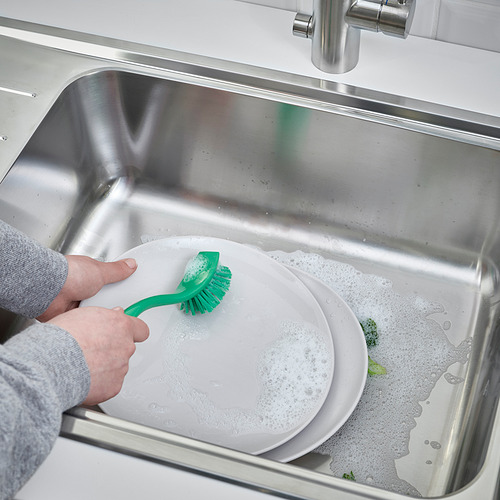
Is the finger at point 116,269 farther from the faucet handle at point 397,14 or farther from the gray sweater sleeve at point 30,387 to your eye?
the faucet handle at point 397,14

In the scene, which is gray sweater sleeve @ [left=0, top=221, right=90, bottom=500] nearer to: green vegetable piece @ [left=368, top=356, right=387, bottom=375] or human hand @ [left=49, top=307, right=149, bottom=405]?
human hand @ [left=49, top=307, right=149, bottom=405]

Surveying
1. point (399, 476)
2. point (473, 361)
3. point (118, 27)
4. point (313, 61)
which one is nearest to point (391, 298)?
point (473, 361)

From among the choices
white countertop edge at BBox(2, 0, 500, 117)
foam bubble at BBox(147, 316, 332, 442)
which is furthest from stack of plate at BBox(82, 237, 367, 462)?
white countertop edge at BBox(2, 0, 500, 117)

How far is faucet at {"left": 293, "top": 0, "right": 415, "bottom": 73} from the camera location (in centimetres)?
85

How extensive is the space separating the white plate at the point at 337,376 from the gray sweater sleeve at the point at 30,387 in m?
0.29

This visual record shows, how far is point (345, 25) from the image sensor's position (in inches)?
35.8

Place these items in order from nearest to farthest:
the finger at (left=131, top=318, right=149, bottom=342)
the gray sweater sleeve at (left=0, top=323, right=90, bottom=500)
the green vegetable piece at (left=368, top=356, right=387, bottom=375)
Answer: the gray sweater sleeve at (left=0, top=323, right=90, bottom=500)
the finger at (left=131, top=318, right=149, bottom=342)
the green vegetable piece at (left=368, top=356, right=387, bottom=375)

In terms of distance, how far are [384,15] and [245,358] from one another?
49cm

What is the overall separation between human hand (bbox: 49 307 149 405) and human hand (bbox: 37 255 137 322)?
0.14 meters

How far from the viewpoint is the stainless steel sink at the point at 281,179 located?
0.94 meters

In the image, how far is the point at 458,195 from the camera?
996 mm

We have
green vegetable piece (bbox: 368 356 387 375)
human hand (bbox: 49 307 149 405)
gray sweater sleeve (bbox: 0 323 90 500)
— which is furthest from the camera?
green vegetable piece (bbox: 368 356 387 375)

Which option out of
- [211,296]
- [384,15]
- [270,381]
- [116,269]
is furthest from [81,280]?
[384,15]

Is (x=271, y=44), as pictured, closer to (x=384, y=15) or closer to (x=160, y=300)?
(x=384, y=15)
